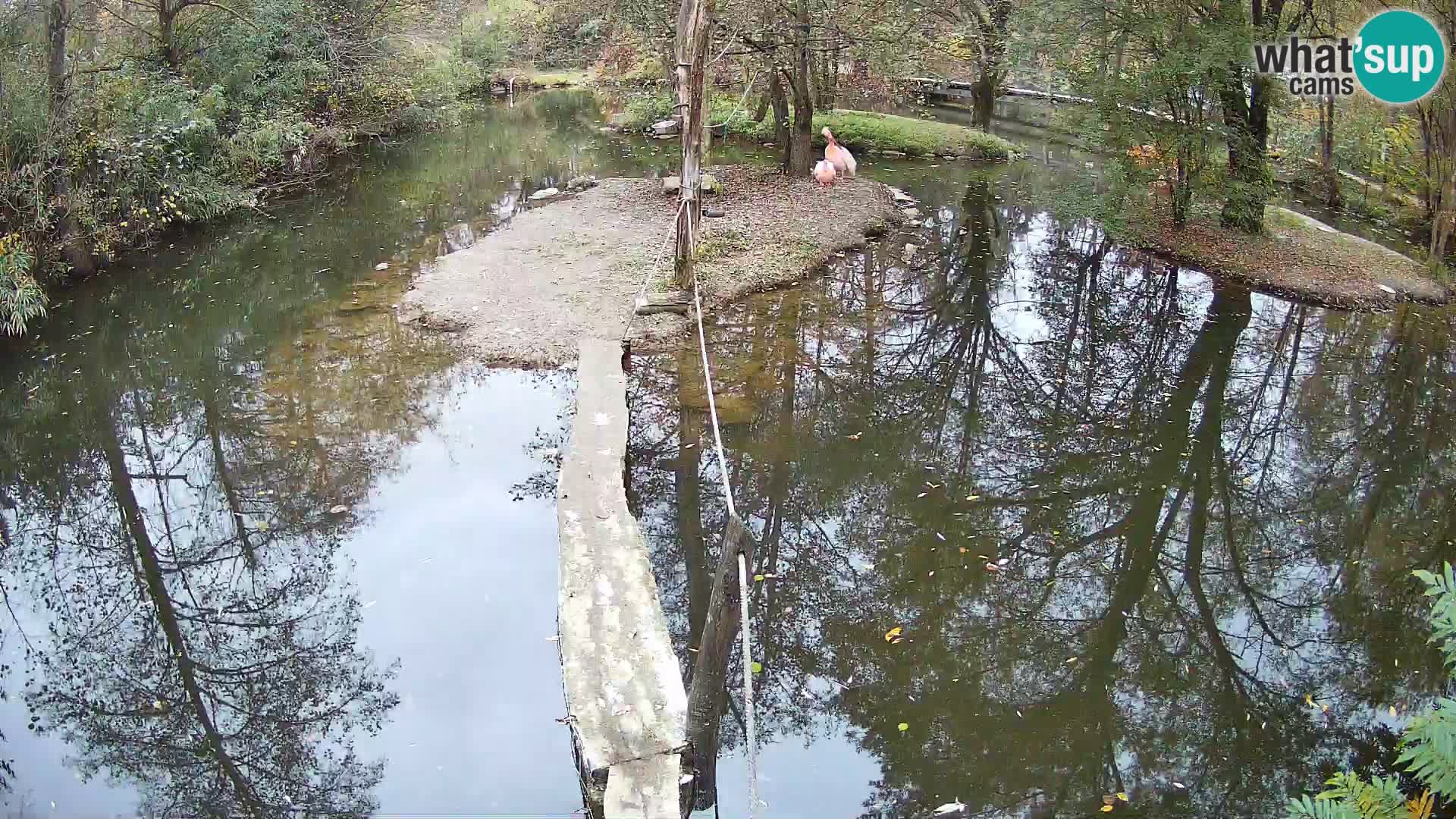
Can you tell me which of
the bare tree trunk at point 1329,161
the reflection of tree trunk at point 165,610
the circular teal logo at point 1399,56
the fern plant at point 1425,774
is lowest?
the reflection of tree trunk at point 165,610

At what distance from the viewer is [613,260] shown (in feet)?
38.9

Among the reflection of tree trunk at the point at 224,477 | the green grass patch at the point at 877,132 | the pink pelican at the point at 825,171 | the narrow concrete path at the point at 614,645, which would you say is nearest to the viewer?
the narrow concrete path at the point at 614,645

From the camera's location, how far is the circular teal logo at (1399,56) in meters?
11.5

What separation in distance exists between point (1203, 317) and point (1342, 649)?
5.90 meters

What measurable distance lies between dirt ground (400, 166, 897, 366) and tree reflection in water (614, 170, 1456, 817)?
2.82 ft

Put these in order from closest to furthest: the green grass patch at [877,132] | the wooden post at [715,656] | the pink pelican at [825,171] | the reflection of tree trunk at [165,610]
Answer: the wooden post at [715,656] → the reflection of tree trunk at [165,610] → the pink pelican at [825,171] → the green grass patch at [877,132]

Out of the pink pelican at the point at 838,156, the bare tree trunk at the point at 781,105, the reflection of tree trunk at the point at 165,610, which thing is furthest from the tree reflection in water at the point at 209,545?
the bare tree trunk at the point at 781,105

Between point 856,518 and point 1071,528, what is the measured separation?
57.5 inches

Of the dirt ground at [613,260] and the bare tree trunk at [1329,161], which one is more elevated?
the bare tree trunk at [1329,161]

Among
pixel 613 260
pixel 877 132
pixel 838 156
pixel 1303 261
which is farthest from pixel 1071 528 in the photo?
pixel 877 132

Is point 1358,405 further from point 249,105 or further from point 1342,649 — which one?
point 249,105

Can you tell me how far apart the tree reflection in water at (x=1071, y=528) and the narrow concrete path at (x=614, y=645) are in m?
0.63

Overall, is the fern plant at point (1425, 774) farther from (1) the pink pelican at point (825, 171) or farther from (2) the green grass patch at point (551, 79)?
(2) the green grass patch at point (551, 79)

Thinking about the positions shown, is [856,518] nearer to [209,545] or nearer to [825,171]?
[209,545]
